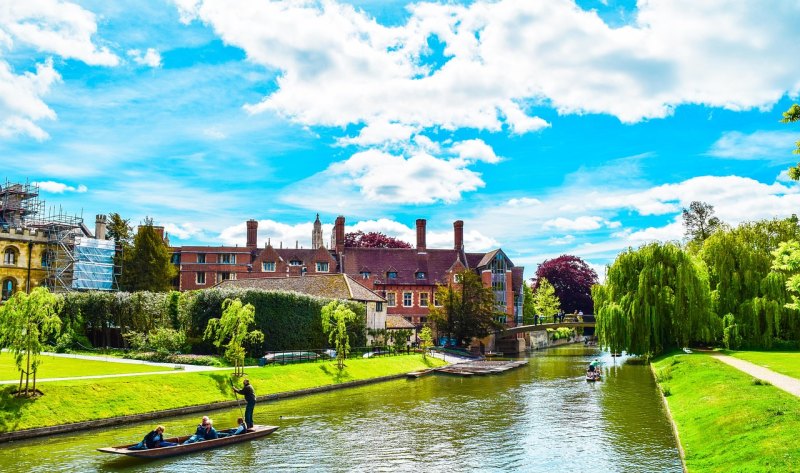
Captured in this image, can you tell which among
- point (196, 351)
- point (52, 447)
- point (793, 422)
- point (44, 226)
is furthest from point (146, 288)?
point (793, 422)

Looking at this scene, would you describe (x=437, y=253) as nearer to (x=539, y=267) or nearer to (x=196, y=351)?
(x=539, y=267)

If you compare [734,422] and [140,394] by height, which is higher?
[734,422]

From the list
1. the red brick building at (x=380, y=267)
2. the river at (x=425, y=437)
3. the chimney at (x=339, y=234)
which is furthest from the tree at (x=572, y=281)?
the river at (x=425, y=437)

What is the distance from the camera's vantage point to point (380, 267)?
8300 centimetres

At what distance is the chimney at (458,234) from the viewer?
88312mm

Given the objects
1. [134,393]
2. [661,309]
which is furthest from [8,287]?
[661,309]

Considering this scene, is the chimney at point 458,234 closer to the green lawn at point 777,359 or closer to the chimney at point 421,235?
the chimney at point 421,235

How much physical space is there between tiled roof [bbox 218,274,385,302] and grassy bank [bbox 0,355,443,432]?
17187 millimetres

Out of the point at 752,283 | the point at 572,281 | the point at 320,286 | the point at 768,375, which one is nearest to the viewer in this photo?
the point at 768,375

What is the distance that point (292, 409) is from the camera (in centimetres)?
2888

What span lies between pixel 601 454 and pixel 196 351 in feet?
105

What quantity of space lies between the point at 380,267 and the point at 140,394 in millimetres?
56912

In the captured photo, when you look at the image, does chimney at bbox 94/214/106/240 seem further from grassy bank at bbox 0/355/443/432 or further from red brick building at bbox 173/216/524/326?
grassy bank at bbox 0/355/443/432

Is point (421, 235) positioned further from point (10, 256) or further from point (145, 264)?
point (10, 256)
